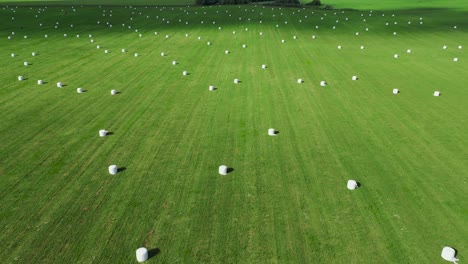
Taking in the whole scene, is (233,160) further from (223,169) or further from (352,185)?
(352,185)

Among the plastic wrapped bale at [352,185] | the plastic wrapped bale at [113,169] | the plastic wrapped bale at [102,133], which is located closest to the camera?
the plastic wrapped bale at [352,185]

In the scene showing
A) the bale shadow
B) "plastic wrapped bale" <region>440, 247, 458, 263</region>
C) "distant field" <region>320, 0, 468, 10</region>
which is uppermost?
"plastic wrapped bale" <region>440, 247, 458, 263</region>

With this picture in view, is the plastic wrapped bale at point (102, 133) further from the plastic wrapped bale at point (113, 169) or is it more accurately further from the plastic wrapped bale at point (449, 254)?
the plastic wrapped bale at point (449, 254)

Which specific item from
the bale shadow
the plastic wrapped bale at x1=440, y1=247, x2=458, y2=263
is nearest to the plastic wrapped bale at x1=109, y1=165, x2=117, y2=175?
the bale shadow

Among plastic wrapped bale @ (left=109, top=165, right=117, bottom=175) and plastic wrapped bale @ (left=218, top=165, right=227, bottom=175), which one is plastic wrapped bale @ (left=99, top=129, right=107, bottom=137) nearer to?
plastic wrapped bale @ (left=109, top=165, right=117, bottom=175)

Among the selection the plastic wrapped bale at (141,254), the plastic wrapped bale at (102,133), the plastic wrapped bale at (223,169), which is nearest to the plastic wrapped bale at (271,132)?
the plastic wrapped bale at (223,169)

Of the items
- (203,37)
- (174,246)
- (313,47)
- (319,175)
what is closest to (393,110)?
(319,175)
